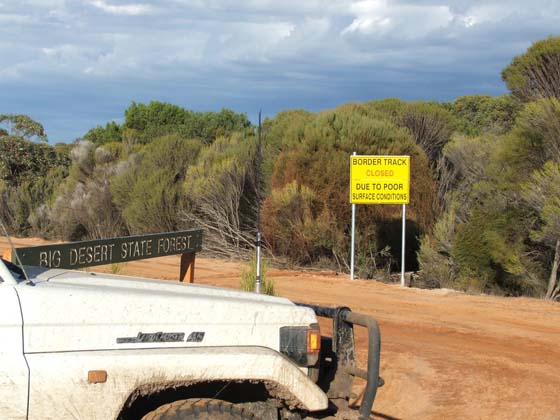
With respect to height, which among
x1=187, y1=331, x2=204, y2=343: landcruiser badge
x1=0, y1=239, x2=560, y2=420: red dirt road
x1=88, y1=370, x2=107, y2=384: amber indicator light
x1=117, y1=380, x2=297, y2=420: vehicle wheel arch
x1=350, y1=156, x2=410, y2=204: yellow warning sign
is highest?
x1=350, y1=156, x2=410, y2=204: yellow warning sign

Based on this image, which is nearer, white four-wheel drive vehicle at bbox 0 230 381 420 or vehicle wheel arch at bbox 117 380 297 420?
white four-wheel drive vehicle at bbox 0 230 381 420

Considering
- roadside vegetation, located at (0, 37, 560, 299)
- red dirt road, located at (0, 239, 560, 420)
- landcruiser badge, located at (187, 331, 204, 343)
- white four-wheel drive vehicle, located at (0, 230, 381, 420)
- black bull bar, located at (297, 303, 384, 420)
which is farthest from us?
roadside vegetation, located at (0, 37, 560, 299)

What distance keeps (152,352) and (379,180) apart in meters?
15.3

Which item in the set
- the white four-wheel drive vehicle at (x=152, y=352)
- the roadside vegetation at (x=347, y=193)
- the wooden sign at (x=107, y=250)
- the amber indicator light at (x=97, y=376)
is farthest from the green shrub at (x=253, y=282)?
the amber indicator light at (x=97, y=376)

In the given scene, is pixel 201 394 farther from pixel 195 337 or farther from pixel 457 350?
pixel 457 350

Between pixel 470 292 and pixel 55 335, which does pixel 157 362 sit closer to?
pixel 55 335

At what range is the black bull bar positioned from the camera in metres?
4.73

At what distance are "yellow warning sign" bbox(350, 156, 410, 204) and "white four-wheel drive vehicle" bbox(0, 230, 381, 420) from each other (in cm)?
1421

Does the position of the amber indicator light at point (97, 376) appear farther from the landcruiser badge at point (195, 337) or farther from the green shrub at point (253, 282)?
the green shrub at point (253, 282)

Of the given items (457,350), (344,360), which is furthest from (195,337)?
(457,350)

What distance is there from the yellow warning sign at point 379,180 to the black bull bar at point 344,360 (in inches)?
545

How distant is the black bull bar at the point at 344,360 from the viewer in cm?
473

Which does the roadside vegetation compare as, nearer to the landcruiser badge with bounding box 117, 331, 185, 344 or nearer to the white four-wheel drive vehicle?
the white four-wheel drive vehicle

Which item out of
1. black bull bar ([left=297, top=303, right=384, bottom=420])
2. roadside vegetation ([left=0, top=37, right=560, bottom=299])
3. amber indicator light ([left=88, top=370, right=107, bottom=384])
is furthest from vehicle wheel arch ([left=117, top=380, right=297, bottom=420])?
roadside vegetation ([left=0, top=37, right=560, bottom=299])
